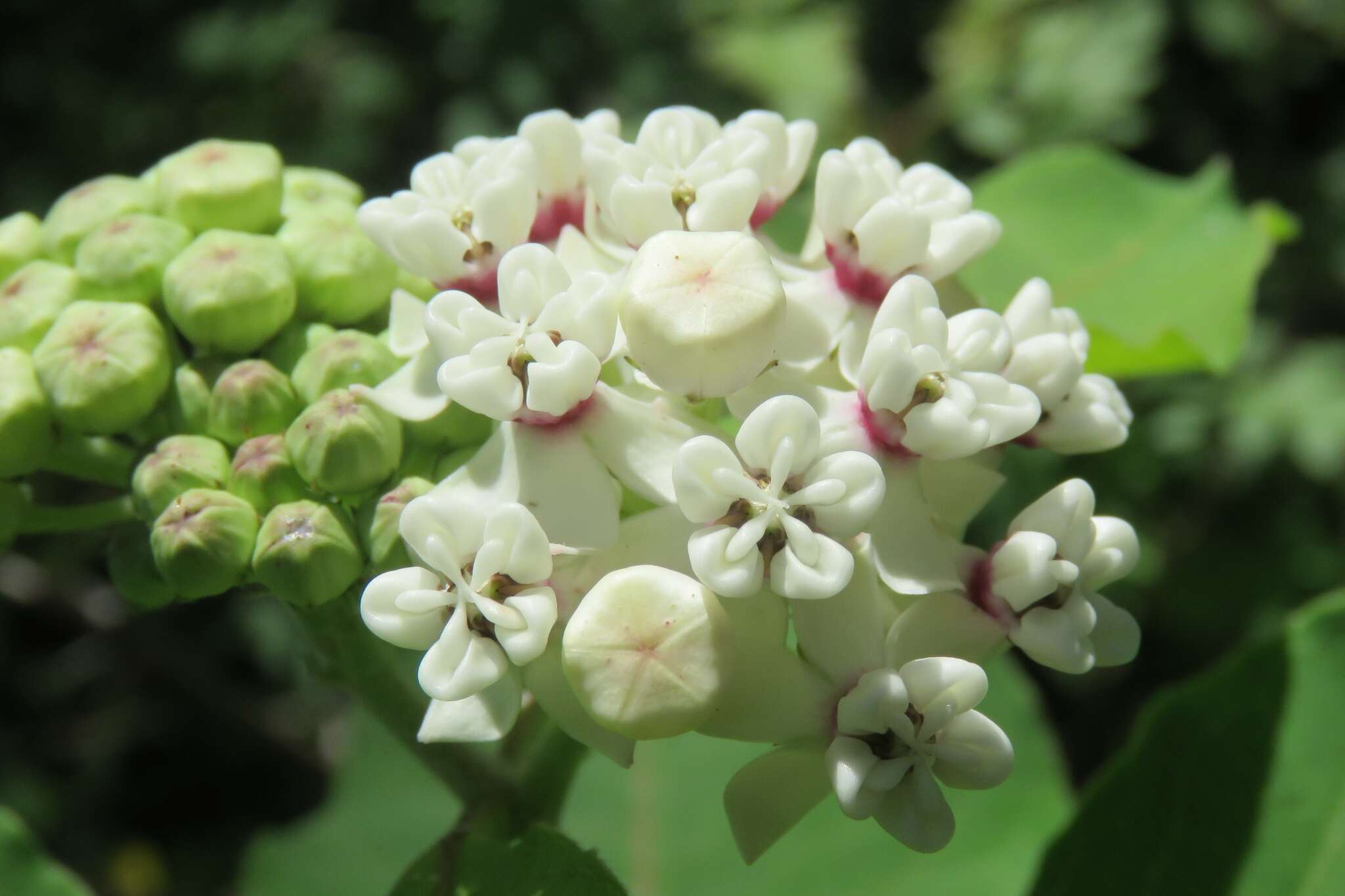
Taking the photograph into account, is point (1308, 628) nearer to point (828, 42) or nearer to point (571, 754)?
point (571, 754)

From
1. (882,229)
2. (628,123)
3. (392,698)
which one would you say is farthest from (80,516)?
(628,123)

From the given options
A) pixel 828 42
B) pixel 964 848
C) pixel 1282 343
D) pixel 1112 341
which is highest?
pixel 1112 341

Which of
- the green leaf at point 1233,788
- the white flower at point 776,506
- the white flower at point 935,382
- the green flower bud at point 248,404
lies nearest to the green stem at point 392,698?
the green flower bud at point 248,404

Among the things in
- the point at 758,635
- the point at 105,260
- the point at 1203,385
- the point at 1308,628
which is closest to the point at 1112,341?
the point at 1308,628

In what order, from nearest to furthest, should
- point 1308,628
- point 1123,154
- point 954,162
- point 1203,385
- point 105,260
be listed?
point 105,260, point 1308,628, point 1203,385, point 954,162, point 1123,154

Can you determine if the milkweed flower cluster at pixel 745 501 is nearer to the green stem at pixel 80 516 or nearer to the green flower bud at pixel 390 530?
the green flower bud at pixel 390 530
